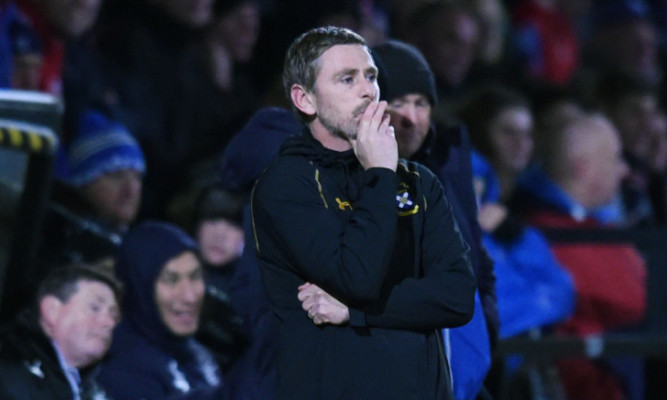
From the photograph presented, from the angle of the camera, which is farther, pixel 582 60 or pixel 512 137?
pixel 582 60

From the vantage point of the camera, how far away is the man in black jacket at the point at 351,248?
3.16 m

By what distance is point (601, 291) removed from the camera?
6812mm

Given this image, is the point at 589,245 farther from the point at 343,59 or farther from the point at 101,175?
the point at 343,59

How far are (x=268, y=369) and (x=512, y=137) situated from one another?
3.19 m

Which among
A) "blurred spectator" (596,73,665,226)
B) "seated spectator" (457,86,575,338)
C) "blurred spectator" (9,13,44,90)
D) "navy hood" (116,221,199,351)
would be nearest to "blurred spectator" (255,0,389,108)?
"seated spectator" (457,86,575,338)

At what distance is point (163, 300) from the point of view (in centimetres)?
559

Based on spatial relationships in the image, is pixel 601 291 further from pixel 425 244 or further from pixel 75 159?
pixel 425 244

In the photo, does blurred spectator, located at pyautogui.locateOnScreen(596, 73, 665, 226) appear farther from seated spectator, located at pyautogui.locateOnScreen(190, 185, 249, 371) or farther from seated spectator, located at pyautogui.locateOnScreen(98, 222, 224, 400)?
seated spectator, located at pyautogui.locateOnScreen(98, 222, 224, 400)

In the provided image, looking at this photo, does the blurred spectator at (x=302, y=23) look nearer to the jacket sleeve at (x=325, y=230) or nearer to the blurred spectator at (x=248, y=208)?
the blurred spectator at (x=248, y=208)

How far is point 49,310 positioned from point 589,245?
9.99 feet

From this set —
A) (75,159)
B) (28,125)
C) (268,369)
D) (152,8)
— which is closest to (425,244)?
(268,369)

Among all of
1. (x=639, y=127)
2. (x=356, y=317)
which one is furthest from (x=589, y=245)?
(x=356, y=317)

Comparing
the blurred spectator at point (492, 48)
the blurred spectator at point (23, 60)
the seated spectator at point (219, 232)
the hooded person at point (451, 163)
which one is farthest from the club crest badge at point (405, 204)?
the blurred spectator at point (492, 48)

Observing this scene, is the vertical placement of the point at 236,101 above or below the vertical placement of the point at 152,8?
below
